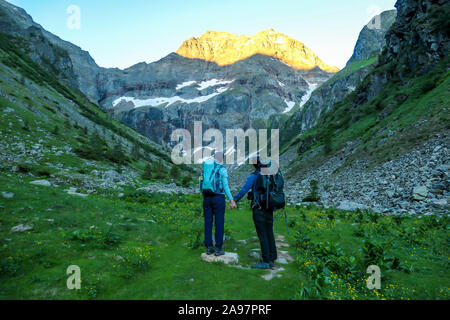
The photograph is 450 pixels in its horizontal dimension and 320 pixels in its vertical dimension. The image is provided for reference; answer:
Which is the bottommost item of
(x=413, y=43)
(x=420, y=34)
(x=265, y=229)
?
(x=265, y=229)

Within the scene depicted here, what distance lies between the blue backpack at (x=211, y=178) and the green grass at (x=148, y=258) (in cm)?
218

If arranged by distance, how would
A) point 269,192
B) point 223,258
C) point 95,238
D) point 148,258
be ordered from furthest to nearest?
1. point 95,238
2. point 269,192
3. point 223,258
4. point 148,258

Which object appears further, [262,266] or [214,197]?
[214,197]

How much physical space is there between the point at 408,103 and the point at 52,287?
4410 centimetres

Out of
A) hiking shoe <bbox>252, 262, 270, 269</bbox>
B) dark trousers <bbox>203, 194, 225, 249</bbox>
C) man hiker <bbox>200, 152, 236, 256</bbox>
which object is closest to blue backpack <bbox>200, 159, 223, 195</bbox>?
man hiker <bbox>200, 152, 236, 256</bbox>

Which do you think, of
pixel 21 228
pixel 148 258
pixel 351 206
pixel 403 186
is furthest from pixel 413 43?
pixel 21 228

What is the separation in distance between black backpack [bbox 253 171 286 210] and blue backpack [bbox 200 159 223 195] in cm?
130

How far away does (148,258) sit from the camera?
6.93 meters

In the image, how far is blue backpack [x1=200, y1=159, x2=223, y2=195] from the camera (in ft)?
25.6

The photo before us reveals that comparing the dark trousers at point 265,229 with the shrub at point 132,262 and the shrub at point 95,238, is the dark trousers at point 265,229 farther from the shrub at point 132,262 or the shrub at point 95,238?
the shrub at point 95,238

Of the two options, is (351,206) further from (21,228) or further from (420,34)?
(420,34)

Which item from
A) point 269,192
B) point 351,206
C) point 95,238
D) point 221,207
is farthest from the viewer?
point 351,206

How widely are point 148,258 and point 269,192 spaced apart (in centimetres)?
419

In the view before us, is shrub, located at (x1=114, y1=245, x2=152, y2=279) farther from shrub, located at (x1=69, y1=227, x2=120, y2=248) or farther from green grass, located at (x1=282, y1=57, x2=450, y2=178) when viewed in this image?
green grass, located at (x1=282, y1=57, x2=450, y2=178)
